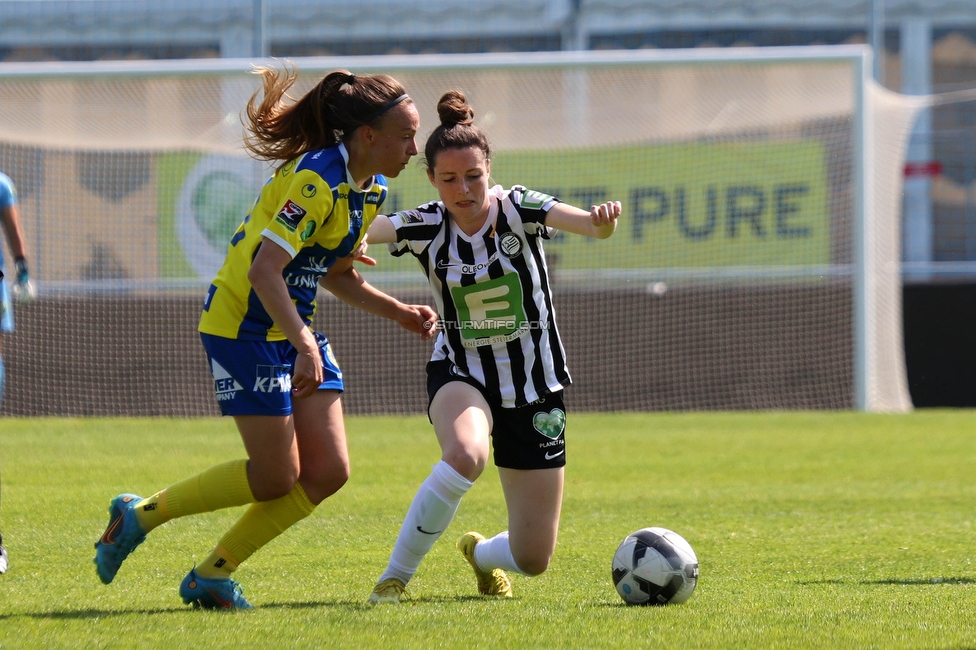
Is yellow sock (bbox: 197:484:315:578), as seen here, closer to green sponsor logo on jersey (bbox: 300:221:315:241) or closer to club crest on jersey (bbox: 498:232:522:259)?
green sponsor logo on jersey (bbox: 300:221:315:241)

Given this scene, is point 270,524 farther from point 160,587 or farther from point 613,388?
point 613,388

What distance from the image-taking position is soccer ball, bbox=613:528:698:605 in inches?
165

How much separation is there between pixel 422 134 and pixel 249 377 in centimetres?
1024

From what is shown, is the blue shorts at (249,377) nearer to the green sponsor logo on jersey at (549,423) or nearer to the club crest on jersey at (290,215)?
the club crest on jersey at (290,215)

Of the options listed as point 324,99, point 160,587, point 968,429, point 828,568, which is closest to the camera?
point 324,99

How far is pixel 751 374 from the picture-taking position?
46.2ft

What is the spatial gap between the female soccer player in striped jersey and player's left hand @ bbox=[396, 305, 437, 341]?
68 mm

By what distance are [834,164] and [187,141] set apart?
769 cm

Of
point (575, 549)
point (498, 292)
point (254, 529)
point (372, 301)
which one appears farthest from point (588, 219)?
point (575, 549)

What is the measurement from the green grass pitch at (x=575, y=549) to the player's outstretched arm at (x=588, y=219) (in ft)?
4.32

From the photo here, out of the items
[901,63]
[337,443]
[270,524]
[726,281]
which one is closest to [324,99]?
[337,443]

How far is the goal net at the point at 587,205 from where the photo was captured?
13.7 metres

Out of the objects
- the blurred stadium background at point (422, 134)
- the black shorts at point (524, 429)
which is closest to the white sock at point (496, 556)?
the black shorts at point (524, 429)

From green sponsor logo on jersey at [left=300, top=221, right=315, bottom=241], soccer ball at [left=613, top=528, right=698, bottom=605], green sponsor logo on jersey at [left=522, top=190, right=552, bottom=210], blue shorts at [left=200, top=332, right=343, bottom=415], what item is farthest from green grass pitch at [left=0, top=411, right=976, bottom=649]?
green sponsor logo on jersey at [left=522, top=190, right=552, bottom=210]
